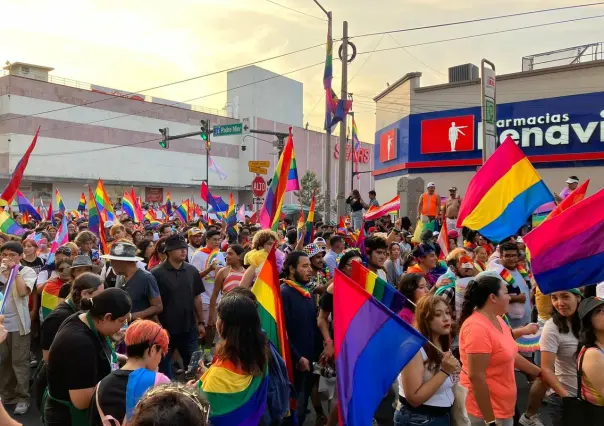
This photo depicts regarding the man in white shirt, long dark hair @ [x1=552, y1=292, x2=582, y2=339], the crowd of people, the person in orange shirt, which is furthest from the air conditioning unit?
the man in white shirt

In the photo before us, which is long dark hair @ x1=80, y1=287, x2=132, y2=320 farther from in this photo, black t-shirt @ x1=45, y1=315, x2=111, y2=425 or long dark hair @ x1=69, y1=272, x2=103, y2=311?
long dark hair @ x1=69, y1=272, x2=103, y2=311

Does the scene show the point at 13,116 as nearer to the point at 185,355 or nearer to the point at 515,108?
the point at 515,108

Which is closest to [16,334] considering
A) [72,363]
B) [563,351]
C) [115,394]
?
[72,363]

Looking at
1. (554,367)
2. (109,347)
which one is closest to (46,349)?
(109,347)

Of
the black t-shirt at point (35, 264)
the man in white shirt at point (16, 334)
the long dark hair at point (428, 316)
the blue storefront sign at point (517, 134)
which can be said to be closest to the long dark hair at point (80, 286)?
the man in white shirt at point (16, 334)

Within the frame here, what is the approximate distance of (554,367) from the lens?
156 inches

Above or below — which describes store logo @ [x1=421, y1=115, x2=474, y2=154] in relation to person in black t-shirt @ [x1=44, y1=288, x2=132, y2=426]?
above

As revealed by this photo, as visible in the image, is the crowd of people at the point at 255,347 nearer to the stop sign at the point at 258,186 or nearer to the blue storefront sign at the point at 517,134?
the stop sign at the point at 258,186

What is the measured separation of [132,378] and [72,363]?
2.08ft

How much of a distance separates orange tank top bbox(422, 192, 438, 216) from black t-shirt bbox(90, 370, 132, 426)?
9.92 metres

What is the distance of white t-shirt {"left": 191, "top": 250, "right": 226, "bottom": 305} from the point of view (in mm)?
7063

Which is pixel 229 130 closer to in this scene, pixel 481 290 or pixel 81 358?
pixel 481 290

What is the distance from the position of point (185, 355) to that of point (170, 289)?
816 millimetres

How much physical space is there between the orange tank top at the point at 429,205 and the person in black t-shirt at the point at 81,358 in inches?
373
